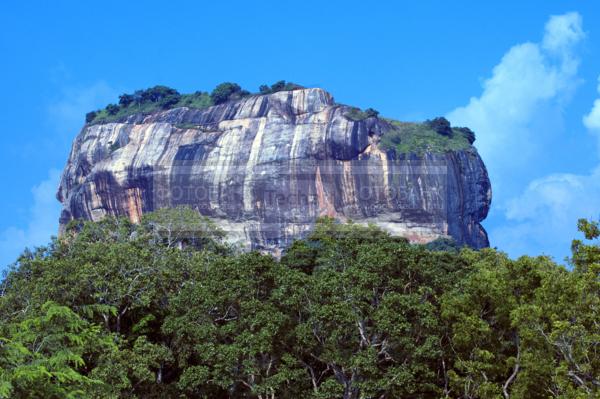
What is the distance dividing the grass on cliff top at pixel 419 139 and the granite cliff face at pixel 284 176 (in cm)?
61

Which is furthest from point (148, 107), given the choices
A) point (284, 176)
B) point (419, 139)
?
point (419, 139)

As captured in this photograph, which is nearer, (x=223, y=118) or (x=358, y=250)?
(x=358, y=250)

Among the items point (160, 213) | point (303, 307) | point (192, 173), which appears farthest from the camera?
point (192, 173)

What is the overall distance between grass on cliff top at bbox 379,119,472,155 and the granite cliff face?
2.00 ft

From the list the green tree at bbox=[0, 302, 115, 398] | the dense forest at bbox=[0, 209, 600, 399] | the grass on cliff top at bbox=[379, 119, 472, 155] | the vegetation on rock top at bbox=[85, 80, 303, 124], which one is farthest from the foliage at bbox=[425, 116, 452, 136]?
the green tree at bbox=[0, 302, 115, 398]

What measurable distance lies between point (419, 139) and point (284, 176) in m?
12.2

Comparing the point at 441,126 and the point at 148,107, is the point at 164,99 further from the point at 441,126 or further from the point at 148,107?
the point at 441,126

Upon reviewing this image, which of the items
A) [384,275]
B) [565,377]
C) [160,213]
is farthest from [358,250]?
[160,213]

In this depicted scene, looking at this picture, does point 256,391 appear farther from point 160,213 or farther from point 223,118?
point 223,118

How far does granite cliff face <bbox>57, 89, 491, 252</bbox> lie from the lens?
62344 mm

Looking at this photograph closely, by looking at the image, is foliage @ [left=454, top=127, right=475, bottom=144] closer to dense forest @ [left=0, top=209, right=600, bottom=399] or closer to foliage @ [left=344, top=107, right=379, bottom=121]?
foliage @ [left=344, top=107, right=379, bottom=121]

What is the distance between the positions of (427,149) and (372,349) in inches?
1817

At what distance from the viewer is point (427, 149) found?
64.9 m

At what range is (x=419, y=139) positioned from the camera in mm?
66562
